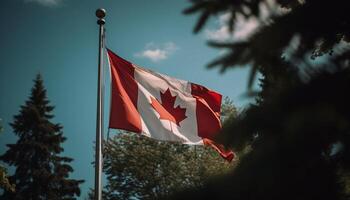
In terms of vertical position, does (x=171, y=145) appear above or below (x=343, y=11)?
above

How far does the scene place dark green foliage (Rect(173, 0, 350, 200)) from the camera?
2.14m

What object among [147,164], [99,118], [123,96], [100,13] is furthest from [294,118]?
[147,164]

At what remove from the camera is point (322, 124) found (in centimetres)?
203

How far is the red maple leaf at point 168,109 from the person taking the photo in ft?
33.0

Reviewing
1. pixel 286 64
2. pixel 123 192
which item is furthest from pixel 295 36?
pixel 123 192

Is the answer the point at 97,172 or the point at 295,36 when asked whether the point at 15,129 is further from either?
the point at 295,36

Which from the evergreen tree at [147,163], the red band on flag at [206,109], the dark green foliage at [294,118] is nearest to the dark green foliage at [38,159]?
the evergreen tree at [147,163]

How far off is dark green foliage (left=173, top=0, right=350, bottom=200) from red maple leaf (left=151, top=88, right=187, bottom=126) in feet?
23.9

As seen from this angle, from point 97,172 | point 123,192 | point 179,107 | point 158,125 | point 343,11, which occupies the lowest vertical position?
point 343,11

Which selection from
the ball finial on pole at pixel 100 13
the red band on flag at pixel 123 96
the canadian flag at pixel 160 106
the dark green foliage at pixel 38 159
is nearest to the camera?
the red band on flag at pixel 123 96

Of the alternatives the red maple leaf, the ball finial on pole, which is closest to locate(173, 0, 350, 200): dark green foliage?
the red maple leaf

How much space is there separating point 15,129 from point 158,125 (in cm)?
2966

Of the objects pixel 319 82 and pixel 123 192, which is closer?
pixel 319 82

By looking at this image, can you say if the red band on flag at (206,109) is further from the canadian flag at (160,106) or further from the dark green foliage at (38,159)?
the dark green foliage at (38,159)
